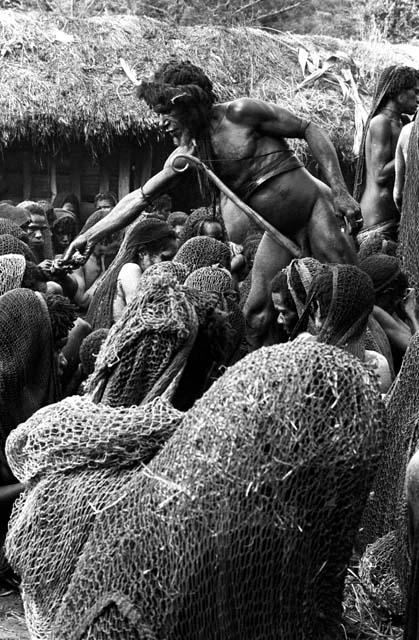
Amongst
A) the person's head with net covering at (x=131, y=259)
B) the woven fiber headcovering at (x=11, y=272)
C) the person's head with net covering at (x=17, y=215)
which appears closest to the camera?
the woven fiber headcovering at (x=11, y=272)

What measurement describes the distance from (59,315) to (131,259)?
2.71 m

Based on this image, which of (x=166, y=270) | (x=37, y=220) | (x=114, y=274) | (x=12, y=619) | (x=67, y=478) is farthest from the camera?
(x=37, y=220)

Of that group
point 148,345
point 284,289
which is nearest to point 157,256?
point 284,289

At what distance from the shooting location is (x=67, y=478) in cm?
380

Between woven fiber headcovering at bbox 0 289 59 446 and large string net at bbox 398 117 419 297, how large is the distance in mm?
1903

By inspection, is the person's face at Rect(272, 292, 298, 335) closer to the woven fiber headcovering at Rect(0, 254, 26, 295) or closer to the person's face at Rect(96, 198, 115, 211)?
the woven fiber headcovering at Rect(0, 254, 26, 295)

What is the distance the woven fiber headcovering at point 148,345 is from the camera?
4.02 meters

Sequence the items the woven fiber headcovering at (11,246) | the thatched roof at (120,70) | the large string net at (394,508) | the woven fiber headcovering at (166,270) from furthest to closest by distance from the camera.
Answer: the thatched roof at (120,70) < the woven fiber headcovering at (11,246) < the large string net at (394,508) < the woven fiber headcovering at (166,270)

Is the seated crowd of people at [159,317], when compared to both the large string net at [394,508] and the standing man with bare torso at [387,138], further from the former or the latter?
the standing man with bare torso at [387,138]

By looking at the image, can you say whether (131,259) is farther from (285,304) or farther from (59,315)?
(59,315)

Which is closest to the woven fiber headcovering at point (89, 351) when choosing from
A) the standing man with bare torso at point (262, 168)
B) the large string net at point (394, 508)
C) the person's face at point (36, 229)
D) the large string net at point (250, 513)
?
the standing man with bare torso at point (262, 168)

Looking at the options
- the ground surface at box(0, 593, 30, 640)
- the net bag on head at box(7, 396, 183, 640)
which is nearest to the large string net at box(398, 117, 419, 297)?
the net bag on head at box(7, 396, 183, 640)

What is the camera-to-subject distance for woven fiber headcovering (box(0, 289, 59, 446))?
5.79 meters

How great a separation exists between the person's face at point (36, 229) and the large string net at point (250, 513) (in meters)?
7.37
